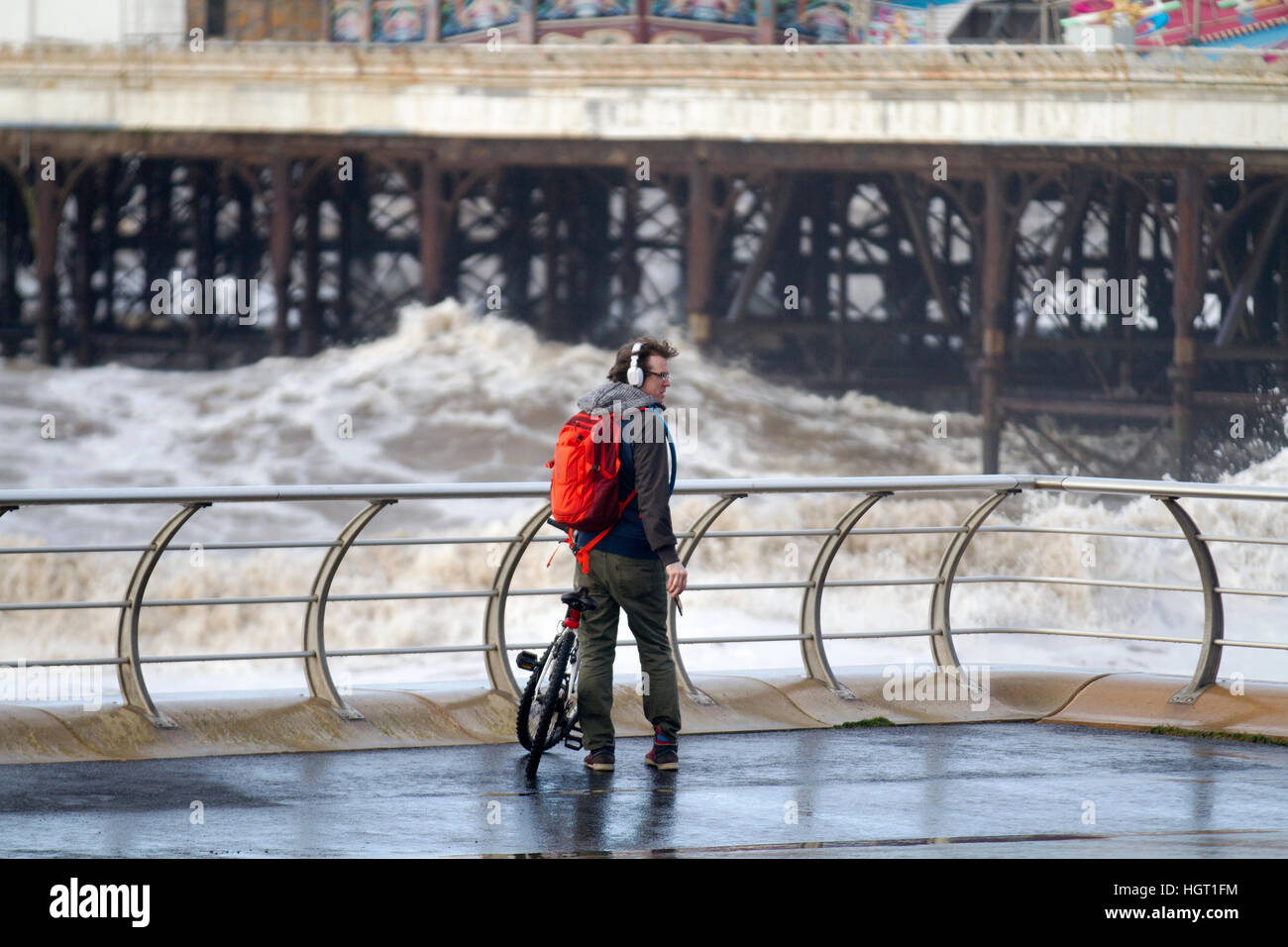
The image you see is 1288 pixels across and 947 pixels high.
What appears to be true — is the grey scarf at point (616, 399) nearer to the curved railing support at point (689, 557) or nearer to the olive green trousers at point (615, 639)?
the olive green trousers at point (615, 639)

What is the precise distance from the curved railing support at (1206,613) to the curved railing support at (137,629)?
3698 mm

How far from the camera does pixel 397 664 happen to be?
77.2ft

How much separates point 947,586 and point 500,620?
1898mm

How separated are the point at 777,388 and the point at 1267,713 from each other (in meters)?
25.4

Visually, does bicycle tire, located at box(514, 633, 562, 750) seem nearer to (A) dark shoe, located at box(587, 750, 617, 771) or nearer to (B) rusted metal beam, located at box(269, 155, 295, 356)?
(A) dark shoe, located at box(587, 750, 617, 771)

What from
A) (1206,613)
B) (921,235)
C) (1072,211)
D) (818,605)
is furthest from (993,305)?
(818,605)

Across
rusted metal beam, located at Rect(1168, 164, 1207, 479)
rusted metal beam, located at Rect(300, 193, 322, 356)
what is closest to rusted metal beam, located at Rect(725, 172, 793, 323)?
rusted metal beam, located at Rect(1168, 164, 1207, 479)

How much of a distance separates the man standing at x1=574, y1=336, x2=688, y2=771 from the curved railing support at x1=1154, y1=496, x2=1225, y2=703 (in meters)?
2.05

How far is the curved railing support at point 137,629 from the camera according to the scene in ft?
20.7

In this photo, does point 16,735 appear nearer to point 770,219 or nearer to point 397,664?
point 397,664

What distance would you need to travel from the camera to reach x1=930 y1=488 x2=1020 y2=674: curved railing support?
729cm

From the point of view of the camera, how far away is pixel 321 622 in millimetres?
6785

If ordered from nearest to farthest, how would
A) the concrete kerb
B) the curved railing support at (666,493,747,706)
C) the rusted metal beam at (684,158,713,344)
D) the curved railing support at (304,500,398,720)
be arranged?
1. the concrete kerb
2. the curved railing support at (304,500,398,720)
3. the curved railing support at (666,493,747,706)
4. the rusted metal beam at (684,158,713,344)
